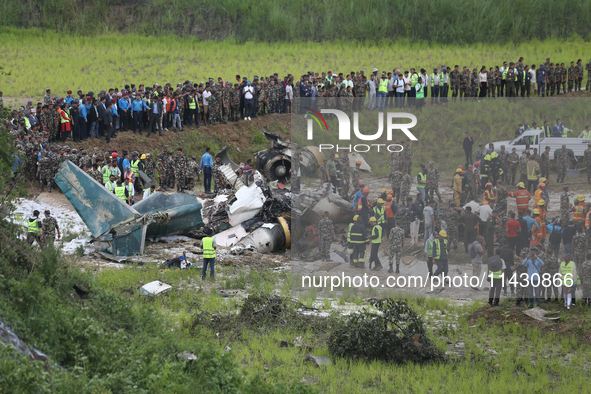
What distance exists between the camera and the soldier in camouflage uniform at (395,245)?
12.8m

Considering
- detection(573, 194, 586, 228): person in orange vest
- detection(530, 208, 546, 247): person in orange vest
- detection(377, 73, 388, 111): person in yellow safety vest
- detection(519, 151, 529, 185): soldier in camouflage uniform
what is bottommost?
detection(530, 208, 546, 247): person in orange vest

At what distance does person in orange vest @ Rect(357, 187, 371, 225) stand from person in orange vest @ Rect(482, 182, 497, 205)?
8.13ft

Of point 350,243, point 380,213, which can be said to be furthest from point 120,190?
point 380,213

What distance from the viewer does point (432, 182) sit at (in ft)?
45.0

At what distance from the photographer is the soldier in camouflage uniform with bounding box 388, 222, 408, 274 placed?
12797mm

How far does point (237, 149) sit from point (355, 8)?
90.3 ft

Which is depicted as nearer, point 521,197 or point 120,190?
point 521,197

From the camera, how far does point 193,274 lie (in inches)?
580

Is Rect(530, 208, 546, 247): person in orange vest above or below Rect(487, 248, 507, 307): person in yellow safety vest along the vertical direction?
above

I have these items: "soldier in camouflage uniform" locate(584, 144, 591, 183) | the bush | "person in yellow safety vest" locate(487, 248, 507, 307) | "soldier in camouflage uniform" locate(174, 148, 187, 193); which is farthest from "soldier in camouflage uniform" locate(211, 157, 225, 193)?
"soldier in camouflage uniform" locate(584, 144, 591, 183)

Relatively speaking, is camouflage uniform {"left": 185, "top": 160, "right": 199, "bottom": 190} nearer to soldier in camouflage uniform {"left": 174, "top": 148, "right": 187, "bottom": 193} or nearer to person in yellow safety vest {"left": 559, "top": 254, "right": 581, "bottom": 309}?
soldier in camouflage uniform {"left": 174, "top": 148, "right": 187, "bottom": 193}

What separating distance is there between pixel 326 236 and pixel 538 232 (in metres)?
4.51

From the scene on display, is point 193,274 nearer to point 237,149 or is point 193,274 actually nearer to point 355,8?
point 237,149

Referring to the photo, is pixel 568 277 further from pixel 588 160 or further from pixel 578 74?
pixel 578 74
